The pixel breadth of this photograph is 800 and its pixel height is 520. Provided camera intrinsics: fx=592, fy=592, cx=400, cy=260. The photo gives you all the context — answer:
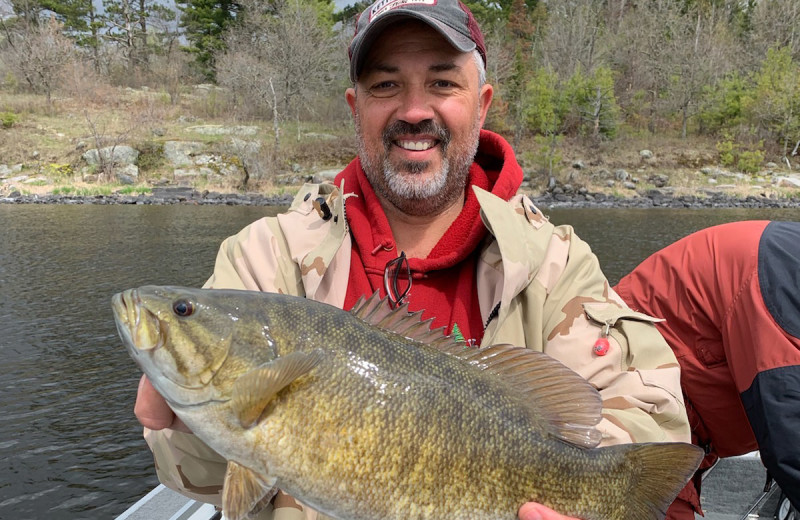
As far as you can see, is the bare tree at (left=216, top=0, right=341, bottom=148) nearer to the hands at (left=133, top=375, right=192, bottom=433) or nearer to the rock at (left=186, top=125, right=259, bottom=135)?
the rock at (left=186, top=125, right=259, bottom=135)

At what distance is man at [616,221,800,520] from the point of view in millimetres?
2605

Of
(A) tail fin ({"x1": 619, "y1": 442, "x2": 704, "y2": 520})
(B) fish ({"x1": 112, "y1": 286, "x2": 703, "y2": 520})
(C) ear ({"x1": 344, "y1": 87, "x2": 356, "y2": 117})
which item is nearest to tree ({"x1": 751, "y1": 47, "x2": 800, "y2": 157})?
(C) ear ({"x1": 344, "y1": 87, "x2": 356, "y2": 117})

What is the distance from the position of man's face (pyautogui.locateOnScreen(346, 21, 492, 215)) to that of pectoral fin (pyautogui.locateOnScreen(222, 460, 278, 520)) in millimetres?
1596

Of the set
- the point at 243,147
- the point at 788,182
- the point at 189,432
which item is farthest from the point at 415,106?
the point at 788,182

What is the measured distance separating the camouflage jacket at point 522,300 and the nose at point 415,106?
18.2 inches

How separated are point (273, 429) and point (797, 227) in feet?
9.15

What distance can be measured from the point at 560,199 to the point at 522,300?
37.0 m

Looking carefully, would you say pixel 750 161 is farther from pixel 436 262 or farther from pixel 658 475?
Answer: pixel 658 475

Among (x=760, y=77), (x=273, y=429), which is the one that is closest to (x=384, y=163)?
(x=273, y=429)

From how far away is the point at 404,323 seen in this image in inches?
80.0

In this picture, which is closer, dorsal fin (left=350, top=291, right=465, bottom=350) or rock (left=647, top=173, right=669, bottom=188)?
dorsal fin (left=350, top=291, right=465, bottom=350)

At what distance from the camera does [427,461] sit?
67.8 inches

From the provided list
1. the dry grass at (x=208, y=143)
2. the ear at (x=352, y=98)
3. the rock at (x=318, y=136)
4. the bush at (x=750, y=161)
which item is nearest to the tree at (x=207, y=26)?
the dry grass at (x=208, y=143)

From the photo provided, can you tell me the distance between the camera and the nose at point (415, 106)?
280 centimetres
